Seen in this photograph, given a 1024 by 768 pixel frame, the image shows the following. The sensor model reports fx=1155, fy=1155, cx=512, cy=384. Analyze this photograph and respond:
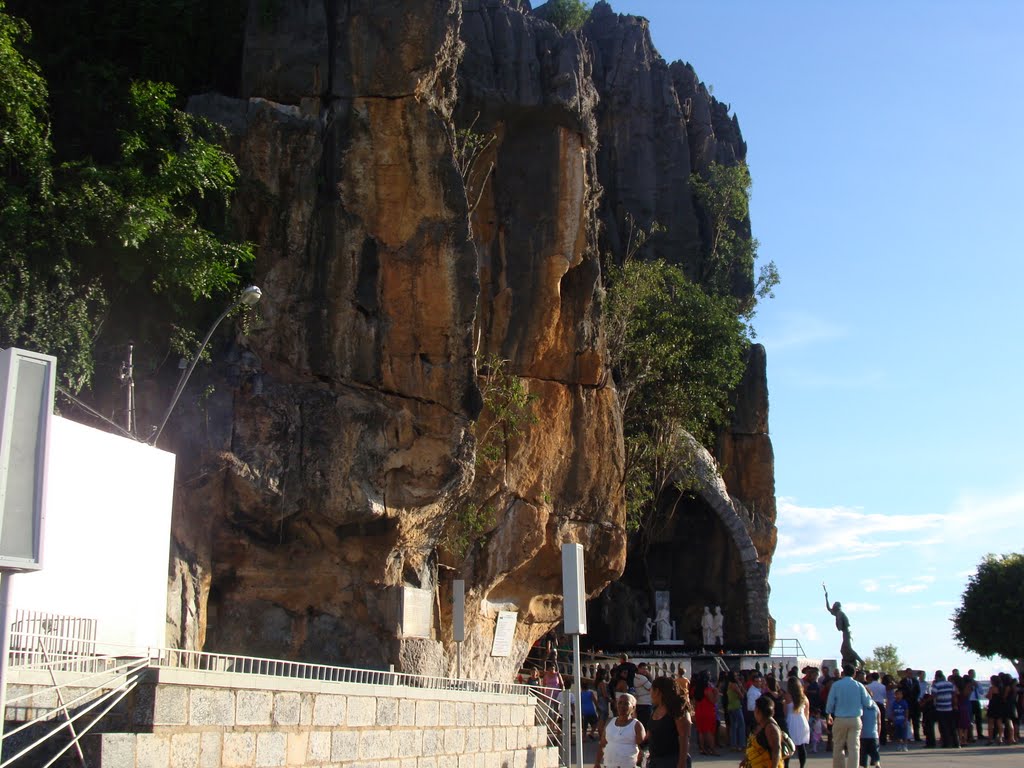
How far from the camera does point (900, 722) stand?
22.3 meters

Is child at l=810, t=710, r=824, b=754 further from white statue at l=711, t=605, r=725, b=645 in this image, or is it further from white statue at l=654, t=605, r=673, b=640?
white statue at l=654, t=605, r=673, b=640

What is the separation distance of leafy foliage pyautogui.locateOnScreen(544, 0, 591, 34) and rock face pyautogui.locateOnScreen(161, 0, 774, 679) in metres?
16.8

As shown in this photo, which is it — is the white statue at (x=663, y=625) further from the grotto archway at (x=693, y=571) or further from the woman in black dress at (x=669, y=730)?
the woman in black dress at (x=669, y=730)

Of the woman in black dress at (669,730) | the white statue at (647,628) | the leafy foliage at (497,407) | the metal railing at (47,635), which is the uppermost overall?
the leafy foliage at (497,407)

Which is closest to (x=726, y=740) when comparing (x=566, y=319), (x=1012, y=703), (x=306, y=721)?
(x=1012, y=703)

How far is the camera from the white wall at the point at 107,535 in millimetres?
11914

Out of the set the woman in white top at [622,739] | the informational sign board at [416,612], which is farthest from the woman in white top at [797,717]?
the informational sign board at [416,612]

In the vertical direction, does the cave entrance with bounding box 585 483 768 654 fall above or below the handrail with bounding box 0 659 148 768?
above

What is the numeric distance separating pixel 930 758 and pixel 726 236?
27163 mm

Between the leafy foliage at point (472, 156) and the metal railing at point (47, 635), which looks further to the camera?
the leafy foliage at point (472, 156)

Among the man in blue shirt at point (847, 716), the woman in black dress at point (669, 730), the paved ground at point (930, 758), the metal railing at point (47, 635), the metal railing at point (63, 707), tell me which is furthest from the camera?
the paved ground at point (930, 758)

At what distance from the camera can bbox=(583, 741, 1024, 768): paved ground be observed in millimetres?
17000

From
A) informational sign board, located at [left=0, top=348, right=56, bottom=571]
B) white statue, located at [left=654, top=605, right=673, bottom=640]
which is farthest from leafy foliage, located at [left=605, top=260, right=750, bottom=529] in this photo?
informational sign board, located at [left=0, top=348, right=56, bottom=571]

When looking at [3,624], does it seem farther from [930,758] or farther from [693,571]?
[693,571]
